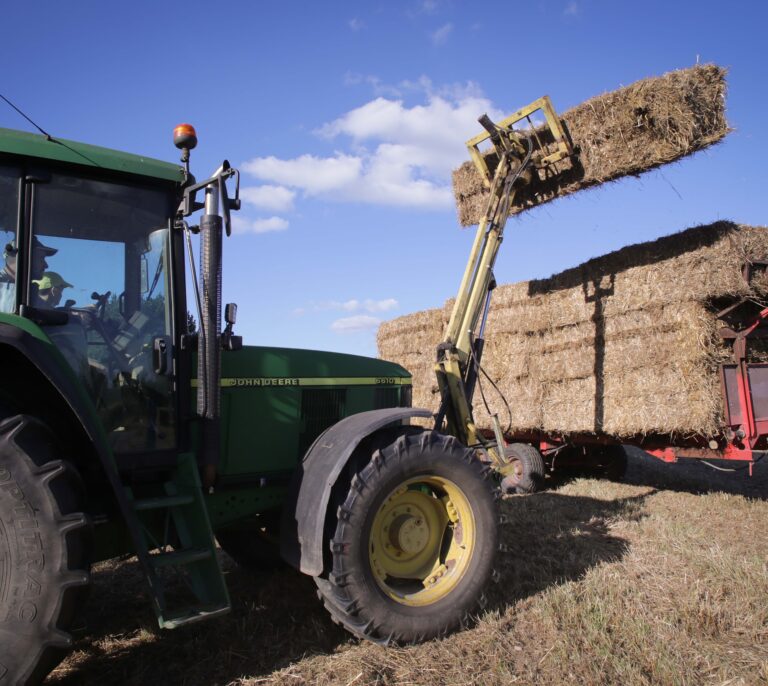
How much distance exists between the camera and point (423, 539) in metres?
3.80

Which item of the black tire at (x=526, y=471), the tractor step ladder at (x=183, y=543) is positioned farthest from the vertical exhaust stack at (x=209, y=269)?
the black tire at (x=526, y=471)

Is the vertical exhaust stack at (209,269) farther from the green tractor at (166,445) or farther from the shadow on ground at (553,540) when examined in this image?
the shadow on ground at (553,540)

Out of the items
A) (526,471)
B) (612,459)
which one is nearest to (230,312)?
(526,471)

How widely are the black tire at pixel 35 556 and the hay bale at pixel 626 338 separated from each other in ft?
18.4

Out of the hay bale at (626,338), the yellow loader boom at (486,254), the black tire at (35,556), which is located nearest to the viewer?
the black tire at (35,556)

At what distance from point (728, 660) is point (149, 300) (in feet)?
11.7

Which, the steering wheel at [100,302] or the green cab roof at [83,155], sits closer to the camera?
the green cab roof at [83,155]

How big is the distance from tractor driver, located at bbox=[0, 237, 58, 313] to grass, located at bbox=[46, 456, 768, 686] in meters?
1.86

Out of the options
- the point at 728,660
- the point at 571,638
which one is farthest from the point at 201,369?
the point at 728,660

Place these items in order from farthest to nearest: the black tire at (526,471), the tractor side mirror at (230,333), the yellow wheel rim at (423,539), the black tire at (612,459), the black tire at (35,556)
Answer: the black tire at (612,459) → the black tire at (526,471) → the yellow wheel rim at (423,539) → the tractor side mirror at (230,333) → the black tire at (35,556)

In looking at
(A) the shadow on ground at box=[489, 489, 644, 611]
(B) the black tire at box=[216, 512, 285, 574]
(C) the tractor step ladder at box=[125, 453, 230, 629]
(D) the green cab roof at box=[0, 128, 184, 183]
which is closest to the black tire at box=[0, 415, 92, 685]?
(C) the tractor step ladder at box=[125, 453, 230, 629]

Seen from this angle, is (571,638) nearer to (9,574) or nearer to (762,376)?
(9,574)

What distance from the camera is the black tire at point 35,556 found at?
2.40 meters

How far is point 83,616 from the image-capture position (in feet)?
12.8
